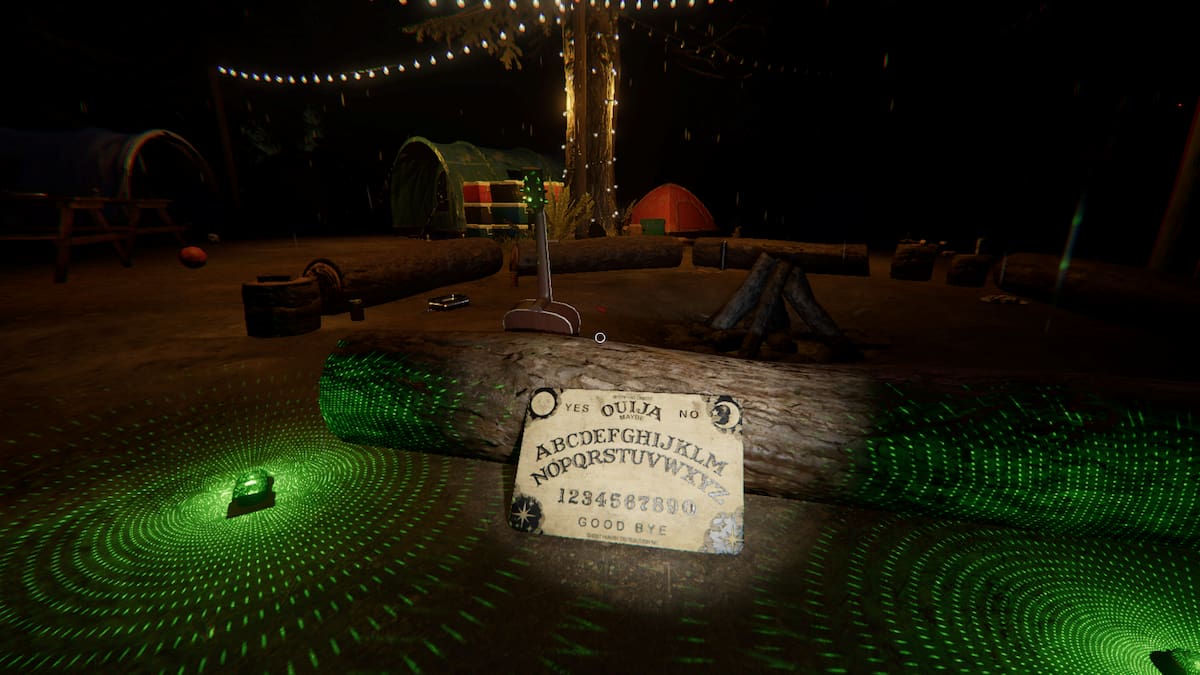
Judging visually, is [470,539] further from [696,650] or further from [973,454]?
[973,454]

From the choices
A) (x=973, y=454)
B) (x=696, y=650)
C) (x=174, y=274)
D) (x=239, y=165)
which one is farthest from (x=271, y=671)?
(x=239, y=165)

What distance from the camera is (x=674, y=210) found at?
13812mm

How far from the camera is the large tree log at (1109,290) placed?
4.94m

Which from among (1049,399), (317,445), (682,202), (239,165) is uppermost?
(239,165)

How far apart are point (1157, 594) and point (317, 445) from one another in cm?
365

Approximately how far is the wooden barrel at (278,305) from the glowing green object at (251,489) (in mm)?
2807

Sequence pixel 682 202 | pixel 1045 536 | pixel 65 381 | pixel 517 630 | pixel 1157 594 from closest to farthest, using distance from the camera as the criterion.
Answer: pixel 517 630, pixel 1157 594, pixel 1045 536, pixel 65 381, pixel 682 202

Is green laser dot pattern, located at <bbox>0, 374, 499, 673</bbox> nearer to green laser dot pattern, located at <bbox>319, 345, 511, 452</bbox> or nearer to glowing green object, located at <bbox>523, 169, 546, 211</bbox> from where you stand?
green laser dot pattern, located at <bbox>319, 345, 511, 452</bbox>

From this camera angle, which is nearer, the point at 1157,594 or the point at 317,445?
the point at 1157,594

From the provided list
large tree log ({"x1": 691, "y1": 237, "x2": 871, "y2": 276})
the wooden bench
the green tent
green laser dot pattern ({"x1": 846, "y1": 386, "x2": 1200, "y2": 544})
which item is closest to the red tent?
the green tent

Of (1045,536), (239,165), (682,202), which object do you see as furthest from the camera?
(239,165)

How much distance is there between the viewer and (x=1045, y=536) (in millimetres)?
1964

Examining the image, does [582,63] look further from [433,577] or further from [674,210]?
[433,577]

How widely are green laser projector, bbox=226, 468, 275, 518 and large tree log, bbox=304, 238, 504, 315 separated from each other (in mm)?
3351
